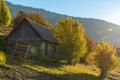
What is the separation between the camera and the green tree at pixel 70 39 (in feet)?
185

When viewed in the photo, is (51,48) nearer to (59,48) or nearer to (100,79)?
(59,48)

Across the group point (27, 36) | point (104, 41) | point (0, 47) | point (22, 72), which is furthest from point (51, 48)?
point (22, 72)

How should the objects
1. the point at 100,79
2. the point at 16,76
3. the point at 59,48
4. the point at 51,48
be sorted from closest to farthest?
the point at 16,76, the point at 100,79, the point at 59,48, the point at 51,48

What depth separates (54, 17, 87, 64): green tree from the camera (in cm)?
5626

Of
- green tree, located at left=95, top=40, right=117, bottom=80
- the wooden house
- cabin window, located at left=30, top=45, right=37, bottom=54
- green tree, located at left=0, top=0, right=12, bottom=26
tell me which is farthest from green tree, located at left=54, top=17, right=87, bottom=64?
green tree, located at left=0, top=0, right=12, bottom=26

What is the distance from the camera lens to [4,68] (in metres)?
34.7

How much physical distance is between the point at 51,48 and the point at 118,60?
1891cm

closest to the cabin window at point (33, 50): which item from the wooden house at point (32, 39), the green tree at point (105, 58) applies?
the wooden house at point (32, 39)

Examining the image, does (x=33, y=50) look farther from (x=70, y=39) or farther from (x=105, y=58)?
(x=105, y=58)

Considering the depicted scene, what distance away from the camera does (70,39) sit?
187 ft

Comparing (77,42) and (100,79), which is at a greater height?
(77,42)

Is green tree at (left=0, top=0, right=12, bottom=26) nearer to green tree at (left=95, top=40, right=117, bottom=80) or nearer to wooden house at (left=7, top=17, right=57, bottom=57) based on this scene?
wooden house at (left=7, top=17, right=57, bottom=57)

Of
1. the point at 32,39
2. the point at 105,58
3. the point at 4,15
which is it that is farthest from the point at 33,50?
the point at 4,15

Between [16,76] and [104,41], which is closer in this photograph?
[16,76]
